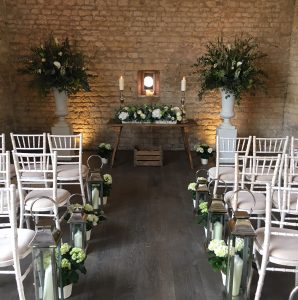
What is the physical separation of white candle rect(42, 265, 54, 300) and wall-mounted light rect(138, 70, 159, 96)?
538cm

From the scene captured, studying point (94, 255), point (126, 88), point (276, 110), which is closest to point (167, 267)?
point (94, 255)

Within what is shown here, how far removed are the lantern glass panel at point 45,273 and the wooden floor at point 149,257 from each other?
38cm

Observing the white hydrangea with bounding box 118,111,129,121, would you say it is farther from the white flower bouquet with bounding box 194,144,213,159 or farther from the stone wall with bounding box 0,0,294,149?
the white flower bouquet with bounding box 194,144,213,159

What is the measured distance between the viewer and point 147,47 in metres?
6.91

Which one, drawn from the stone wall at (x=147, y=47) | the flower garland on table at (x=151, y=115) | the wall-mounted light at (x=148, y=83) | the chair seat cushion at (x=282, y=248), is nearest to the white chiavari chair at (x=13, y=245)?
the chair seat cushion at (x=282, y=248)

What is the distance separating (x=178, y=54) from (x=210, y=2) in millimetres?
1171

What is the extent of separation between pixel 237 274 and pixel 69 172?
235 centimetres

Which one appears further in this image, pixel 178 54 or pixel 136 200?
pixel 178 54

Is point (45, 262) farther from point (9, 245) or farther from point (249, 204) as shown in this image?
point (249, 204)

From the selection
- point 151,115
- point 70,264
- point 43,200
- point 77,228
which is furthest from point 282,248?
point 151,115

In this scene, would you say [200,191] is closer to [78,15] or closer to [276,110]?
[276,110]

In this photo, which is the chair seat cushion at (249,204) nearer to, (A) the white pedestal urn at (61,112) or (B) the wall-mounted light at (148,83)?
(A) the white pedestal urn at (61,112)

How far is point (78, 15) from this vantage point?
22.1 feet

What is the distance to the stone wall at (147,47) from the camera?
671cm
